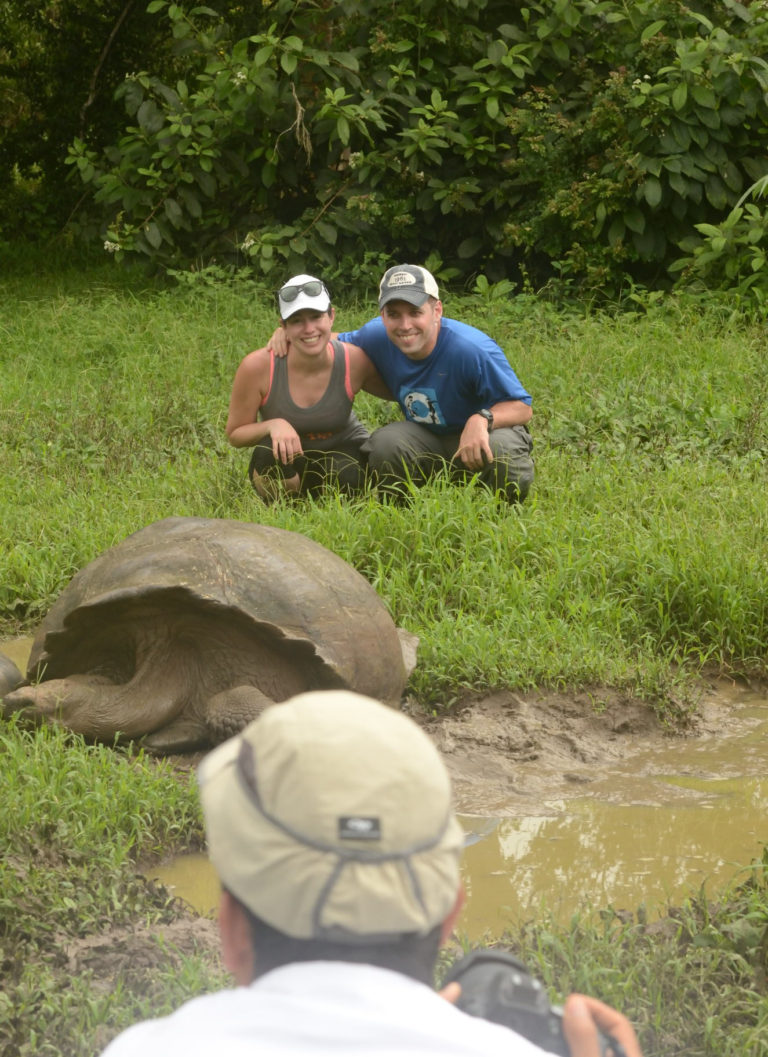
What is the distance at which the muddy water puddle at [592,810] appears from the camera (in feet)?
9.28

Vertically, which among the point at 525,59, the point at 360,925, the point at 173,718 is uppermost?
the point at 525,59

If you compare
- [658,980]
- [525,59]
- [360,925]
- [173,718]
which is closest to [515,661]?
[173,718]

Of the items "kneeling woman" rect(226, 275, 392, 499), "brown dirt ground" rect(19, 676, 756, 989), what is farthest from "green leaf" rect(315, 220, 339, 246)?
"brown dirt ground" rect(19, 676, 756, 989)

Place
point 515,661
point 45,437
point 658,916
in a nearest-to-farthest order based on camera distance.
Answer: point 658,916, point 515,661, point 45,437

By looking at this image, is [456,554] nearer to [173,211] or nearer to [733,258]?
[733,258]

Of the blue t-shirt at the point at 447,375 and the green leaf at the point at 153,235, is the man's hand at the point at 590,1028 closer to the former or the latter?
the blue t-shirt at the point at 447,375

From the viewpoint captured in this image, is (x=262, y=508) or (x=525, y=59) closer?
(x=262, y=508)

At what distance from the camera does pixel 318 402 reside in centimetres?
496

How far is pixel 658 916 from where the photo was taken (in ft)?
8.71

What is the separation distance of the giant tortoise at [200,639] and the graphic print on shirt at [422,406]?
1.42m

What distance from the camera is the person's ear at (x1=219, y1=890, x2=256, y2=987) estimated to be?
1044mm

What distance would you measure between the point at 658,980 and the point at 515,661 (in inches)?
62.6

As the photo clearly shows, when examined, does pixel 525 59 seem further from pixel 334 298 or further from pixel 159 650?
pixel 159 650

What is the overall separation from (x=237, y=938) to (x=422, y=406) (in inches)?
157
